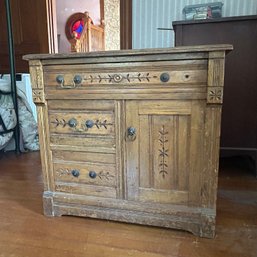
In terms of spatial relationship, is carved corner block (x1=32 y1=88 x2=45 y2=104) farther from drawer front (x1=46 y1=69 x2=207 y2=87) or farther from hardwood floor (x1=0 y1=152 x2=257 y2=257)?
hardwood floor (x1=0 y1=152 x2=257 y2=257)

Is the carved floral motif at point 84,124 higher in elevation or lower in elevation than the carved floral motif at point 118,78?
lower

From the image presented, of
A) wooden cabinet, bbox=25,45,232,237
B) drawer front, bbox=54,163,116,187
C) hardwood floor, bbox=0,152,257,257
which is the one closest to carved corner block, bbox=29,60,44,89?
wooden cabinet, bbox=25,45,232,237

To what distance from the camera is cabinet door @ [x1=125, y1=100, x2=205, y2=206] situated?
97 centimetres

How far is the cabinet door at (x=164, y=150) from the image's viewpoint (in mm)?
969

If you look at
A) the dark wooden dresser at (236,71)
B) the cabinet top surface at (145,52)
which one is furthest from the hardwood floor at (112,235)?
the cabinet top surface at (145,52)

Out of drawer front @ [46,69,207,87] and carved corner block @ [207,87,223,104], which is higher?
drawer front @ [46,69,207,87]

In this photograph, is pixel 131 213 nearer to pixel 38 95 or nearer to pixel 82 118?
pixel 82 118

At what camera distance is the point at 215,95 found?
0.90 metres

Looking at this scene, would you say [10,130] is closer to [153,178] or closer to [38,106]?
[38,106]

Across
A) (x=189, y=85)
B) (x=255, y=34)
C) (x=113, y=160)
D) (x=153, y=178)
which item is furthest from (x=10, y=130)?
(x=255, y=34)

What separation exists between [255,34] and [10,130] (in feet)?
6.12

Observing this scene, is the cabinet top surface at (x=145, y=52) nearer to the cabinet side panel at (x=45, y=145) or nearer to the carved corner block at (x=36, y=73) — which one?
the carved corner block at (x=36, y=73)

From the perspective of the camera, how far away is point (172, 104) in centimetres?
96

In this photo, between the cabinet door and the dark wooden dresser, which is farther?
the dark wooden dresser
